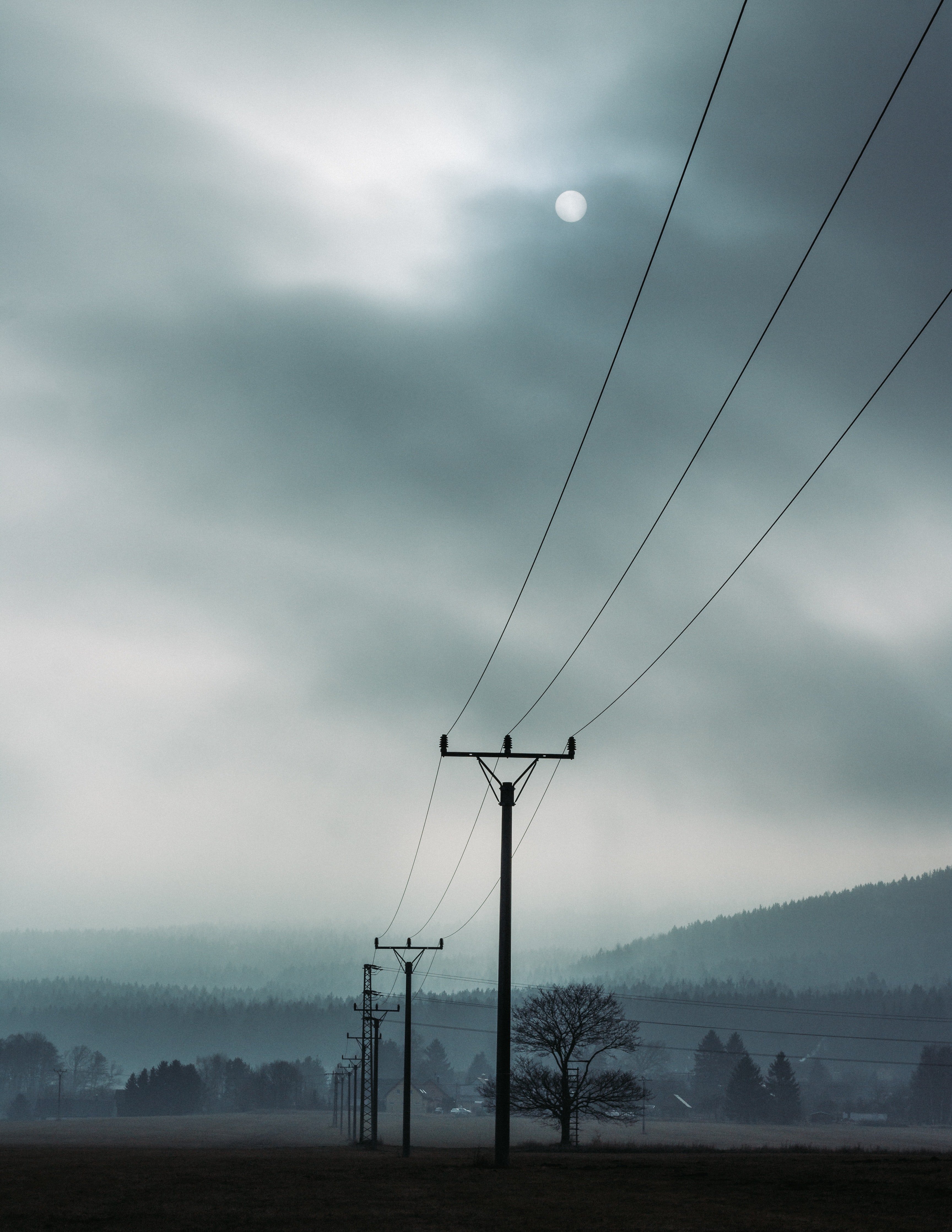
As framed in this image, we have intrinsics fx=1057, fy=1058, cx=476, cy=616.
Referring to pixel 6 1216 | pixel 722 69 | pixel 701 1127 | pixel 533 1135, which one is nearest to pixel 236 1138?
pixel 533 1135

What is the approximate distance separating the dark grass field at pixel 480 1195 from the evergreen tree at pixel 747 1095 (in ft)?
488

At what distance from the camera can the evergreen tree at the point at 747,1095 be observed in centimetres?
17262

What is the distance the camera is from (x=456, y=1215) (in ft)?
57.7

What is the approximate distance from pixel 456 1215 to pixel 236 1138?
3504 inches

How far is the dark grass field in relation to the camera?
16.7 meters

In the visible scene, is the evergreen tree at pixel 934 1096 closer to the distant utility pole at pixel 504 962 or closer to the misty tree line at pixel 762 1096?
the misty tree line at pixel 762 1096

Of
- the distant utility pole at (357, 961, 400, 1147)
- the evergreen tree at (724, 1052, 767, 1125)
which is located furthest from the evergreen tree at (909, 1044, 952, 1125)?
the distant utility pole at (357, 961, 400, 1147)

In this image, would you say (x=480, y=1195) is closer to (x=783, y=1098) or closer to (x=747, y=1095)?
(x=747, y=1095)

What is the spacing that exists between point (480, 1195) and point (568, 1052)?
58316mm

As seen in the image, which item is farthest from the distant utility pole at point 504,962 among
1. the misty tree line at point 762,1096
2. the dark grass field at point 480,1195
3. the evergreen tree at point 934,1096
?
the evergreen tree at point 934,1096

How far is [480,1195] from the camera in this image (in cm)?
2159

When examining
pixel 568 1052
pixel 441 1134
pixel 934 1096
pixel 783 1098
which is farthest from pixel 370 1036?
pixel 934 1096

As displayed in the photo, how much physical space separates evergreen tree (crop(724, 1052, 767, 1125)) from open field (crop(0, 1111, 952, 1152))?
556 centimetres

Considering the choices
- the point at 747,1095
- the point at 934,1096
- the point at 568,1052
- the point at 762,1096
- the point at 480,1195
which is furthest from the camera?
the point at 934,1096
